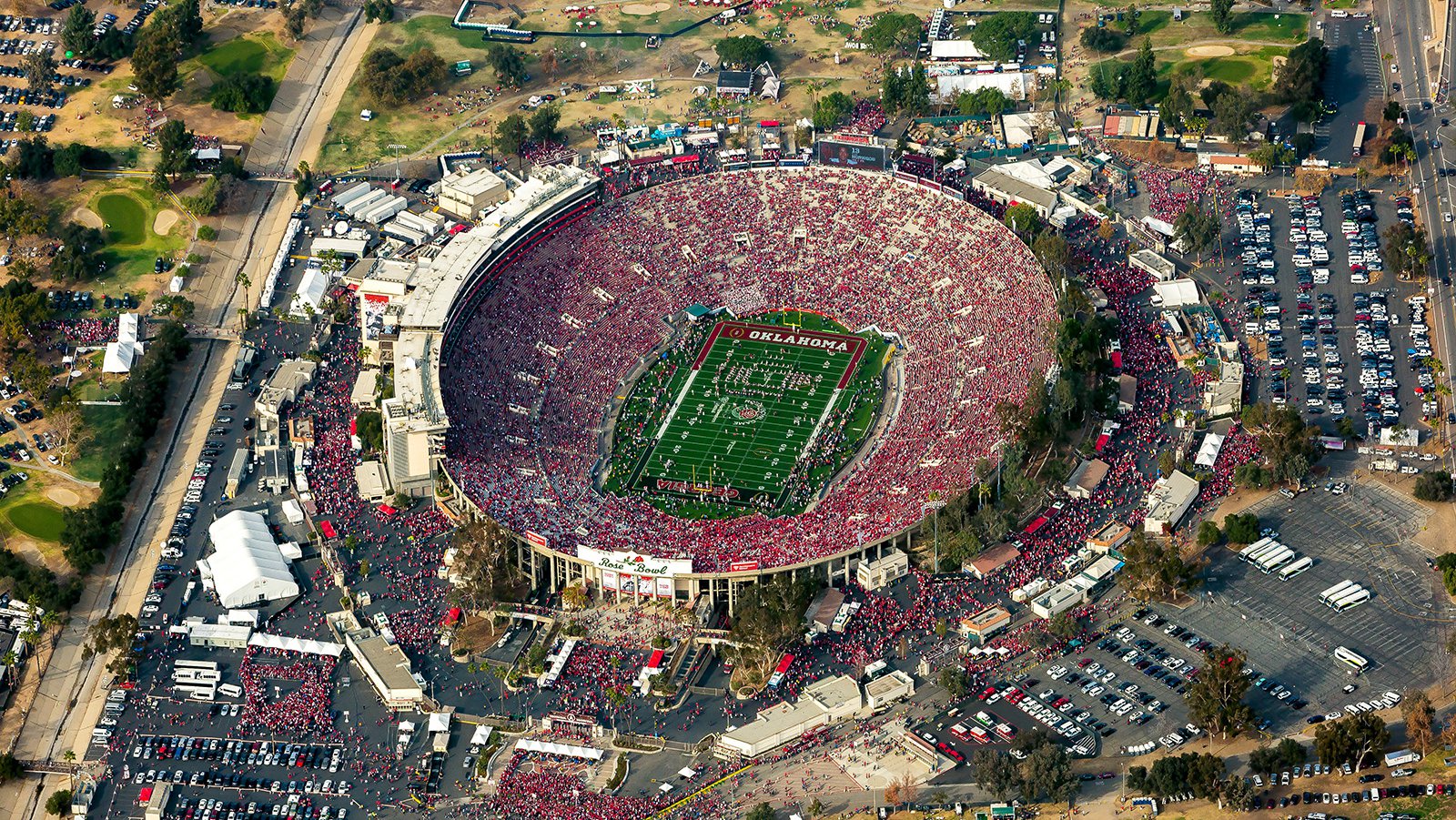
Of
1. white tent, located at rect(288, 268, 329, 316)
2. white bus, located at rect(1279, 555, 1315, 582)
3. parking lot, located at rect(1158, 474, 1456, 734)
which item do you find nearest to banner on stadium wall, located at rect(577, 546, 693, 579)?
parking lot, located at rect(1158, 474, 1456, 734)

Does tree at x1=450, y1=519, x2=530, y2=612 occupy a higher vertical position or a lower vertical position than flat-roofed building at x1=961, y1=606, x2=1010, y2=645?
lower

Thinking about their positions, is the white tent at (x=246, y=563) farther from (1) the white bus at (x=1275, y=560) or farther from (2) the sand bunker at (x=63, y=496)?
(1) the white bus at (x=1275, y=560)

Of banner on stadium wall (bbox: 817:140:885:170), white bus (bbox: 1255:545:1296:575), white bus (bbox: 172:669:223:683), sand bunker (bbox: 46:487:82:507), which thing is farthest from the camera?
banner on stadium wall (bbox: 817:140:885:170)

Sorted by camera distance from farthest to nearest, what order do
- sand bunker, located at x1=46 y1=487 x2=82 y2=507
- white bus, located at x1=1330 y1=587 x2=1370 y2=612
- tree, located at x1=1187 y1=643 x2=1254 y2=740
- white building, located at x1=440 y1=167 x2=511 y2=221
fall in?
white building, located at x1=440 y1=167 x2=511 y2=221, sand bunker, located at x1=46 y1=487 x2=82 y2=507, white bus, located at x1=1330 y1=587 x2=1370 y2=612, tree, located at x1=1187 y1=643 x2=1254 y2=740

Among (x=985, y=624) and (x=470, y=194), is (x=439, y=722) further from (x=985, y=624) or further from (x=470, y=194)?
(x=470, y=194)

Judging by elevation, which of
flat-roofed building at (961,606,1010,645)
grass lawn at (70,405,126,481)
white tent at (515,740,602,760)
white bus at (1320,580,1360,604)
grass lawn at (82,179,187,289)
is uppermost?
white bus at (1320,580,1360,604)

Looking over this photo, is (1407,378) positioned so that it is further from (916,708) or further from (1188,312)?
(916,708)

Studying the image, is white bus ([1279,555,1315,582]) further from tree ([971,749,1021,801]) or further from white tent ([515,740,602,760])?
white tent ([515,740,602,760])
